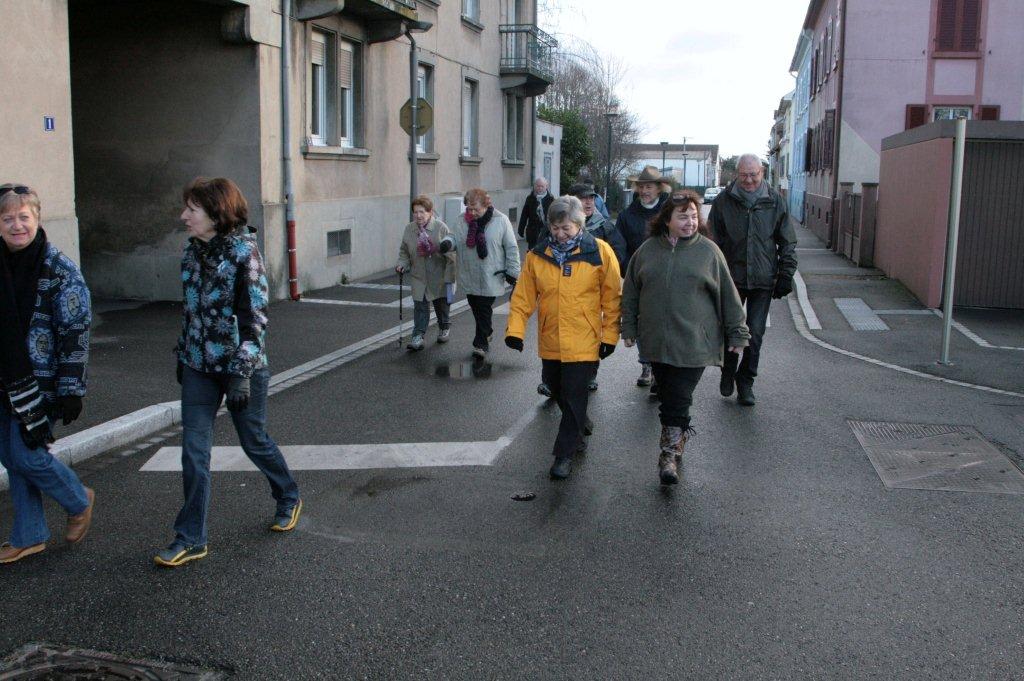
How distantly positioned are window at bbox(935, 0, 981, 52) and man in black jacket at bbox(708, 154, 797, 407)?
73.9ft

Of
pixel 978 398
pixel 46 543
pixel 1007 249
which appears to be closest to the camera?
pixel 46 543

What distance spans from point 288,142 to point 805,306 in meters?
7.54

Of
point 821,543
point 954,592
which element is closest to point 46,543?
point 821,543

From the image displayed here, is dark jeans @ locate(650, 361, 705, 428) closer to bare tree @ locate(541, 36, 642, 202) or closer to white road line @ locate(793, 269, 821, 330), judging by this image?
white road line @ locate(793, 269, 821, 330)

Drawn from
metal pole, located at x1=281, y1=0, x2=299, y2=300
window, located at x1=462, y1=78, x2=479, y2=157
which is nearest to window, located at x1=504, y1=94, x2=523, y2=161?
window, located at x1=462, y1=78, x2=479, y2=157

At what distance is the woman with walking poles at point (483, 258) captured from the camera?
1019 centimetres

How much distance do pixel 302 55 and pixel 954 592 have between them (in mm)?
13236

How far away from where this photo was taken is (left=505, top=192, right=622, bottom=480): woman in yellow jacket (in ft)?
19.8

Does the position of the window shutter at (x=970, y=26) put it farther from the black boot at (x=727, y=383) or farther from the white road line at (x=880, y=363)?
the black boot at (x=727, y=383)

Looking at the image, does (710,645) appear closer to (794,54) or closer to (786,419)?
(786,419)

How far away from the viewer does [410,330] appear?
12.1 metres

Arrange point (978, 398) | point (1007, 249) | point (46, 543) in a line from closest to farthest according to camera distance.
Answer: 1. point (46, 543)
2. point (978, 398)
3. point (1007, 249)

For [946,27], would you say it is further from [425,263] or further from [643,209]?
[643,209]

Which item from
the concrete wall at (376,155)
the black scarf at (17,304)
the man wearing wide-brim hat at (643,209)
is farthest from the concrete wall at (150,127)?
the black scarf at (17,304)
